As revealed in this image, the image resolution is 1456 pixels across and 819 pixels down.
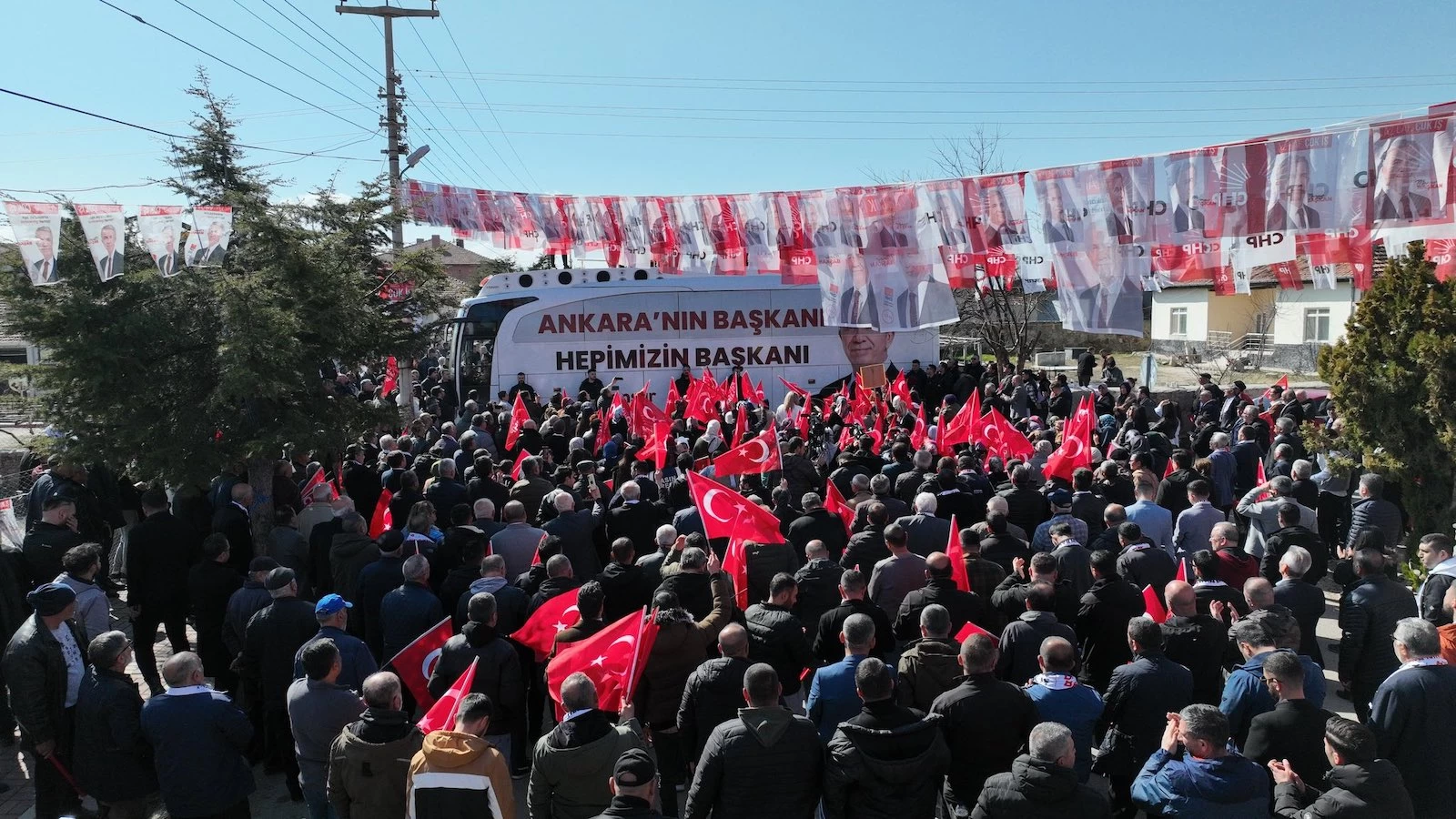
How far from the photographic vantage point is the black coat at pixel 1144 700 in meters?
4.85

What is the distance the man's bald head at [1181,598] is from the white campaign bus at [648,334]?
53.4 ft

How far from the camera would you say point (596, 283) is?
21.5 meters

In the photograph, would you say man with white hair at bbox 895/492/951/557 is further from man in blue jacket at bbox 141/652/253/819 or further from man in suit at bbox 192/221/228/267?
man in suit at bbox 192/221/228/267

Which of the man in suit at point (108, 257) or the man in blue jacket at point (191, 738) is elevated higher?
the man in suit at point (108, 257)

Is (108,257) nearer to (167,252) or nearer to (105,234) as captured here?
(105,234)

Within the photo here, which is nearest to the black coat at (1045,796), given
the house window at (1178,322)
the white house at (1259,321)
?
the white house at (1259,321)

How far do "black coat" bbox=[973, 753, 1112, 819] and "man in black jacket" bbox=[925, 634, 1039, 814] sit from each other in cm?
70

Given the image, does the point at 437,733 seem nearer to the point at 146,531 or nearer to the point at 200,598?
the point at 200,598

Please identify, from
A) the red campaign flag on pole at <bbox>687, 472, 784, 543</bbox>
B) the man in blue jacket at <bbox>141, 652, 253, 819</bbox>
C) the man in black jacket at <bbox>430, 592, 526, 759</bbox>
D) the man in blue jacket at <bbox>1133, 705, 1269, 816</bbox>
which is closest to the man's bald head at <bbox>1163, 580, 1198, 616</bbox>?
the man in blue jacket at <bbox>1133, 705, 1269, 816</bbox>

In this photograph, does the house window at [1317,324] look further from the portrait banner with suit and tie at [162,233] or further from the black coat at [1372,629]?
the portrait banner with suit and tie at [162,233]

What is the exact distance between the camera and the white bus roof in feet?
69.2

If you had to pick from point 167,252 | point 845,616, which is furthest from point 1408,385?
point 167,252

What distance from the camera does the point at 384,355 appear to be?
10016 millimetres

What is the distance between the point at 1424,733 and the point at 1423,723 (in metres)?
0.05
